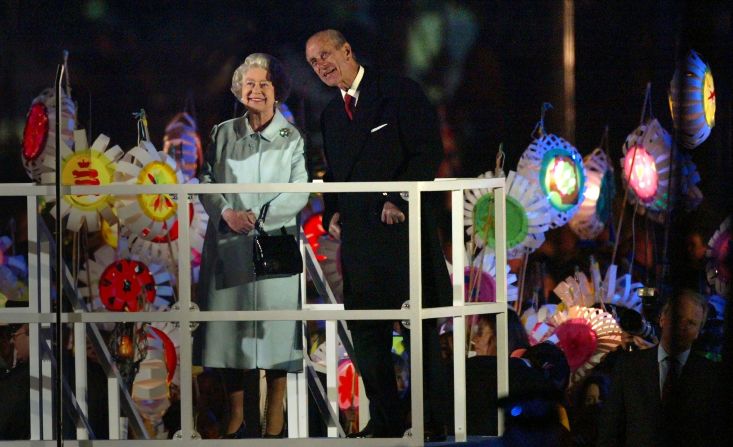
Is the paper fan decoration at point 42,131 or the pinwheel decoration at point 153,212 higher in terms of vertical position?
the paper fan decoration at point 42,131

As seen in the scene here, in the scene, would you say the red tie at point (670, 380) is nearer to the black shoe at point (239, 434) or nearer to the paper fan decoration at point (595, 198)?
the paper fan decoration at point (595, 198)

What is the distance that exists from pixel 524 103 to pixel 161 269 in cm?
133

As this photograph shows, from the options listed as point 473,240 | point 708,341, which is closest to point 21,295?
point 473,240

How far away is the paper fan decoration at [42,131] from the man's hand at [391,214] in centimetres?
109

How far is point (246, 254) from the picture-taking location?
3.71 metres

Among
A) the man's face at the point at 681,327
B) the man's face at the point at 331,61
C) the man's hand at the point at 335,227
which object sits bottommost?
the man's face at the point at 681,327

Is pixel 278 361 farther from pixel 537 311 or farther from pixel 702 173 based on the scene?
pixel 702 173

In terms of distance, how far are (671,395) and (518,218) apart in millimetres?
804

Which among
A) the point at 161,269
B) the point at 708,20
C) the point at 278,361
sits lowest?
the point at 278,361

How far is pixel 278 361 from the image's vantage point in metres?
3.65

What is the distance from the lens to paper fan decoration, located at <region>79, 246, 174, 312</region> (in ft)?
12.9

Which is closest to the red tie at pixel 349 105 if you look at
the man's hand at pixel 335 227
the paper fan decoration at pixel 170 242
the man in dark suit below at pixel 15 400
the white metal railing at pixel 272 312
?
Answer: the man's hand at pixel 335 227

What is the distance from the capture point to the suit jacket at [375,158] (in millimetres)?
3807

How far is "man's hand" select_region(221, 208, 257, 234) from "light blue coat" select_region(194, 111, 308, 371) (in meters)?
0.02
